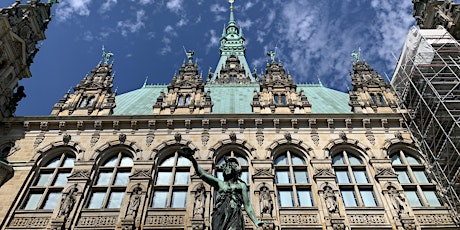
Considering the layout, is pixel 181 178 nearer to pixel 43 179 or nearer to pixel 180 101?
pixel 180 101

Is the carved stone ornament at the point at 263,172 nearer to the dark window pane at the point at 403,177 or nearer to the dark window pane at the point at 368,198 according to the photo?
the dark window pane at the point at 368,198

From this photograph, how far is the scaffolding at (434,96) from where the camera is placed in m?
14.2

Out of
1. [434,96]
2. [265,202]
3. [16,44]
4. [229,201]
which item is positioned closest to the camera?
[229,201]

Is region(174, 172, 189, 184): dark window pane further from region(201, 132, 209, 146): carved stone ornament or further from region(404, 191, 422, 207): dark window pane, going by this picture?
region(404, 191, 422, 207): dark window pane

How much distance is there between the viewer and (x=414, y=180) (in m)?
14.4

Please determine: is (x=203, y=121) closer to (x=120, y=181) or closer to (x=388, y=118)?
(x=120, y=181)

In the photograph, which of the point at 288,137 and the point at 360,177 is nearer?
the point at 360,177

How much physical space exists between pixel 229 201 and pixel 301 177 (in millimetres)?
7648

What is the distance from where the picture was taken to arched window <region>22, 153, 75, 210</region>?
13820 mm

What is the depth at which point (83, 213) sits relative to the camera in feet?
43.5

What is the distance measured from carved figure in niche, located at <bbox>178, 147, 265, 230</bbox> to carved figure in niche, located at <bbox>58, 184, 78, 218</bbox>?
7.25m

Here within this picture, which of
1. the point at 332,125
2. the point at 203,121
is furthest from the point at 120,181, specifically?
the point at 332,125

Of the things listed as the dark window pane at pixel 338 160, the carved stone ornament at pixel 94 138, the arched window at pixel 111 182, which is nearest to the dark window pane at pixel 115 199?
the arched window at pixel 111 182

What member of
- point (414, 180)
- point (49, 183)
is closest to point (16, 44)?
point (49, 183)
